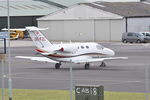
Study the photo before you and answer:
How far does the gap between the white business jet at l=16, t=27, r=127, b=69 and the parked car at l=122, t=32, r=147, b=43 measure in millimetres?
38380

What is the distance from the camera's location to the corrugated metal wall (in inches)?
3703

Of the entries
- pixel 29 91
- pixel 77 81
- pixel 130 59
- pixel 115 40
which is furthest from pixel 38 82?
pixel 115 40

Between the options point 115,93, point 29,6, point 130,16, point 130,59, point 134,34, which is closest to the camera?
point 115,93

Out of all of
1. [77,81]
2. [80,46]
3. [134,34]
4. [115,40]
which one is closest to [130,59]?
[80,46]

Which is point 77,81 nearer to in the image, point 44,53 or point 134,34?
point 44,53

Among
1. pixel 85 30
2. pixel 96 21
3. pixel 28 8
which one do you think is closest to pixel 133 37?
pixel 96 21

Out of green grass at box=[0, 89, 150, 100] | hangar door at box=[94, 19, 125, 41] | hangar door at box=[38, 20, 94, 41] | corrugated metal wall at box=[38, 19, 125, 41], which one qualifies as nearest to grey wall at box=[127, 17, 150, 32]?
hangar door at box=[94, 19, 125, 41]

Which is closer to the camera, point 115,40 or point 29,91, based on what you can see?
point 29,91

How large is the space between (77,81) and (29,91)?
5.23 metres

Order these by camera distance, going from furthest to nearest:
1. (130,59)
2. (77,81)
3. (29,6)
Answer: (29,6) < (130,59) < (77,81)

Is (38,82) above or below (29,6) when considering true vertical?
below

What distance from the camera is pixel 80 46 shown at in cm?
4697

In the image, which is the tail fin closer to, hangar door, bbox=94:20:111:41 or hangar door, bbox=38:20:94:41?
hangar door, bbox=94:20:111:41

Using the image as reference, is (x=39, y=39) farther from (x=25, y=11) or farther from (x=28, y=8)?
(x=28, y=8)
